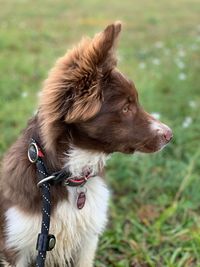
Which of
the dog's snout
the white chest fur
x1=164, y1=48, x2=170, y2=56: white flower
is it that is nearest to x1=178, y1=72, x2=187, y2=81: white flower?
x1=164, y1=48, x2=170, y2=56: white flower

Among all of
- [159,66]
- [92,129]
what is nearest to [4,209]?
[92,129]

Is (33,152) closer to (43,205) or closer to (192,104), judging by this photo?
(43,205)

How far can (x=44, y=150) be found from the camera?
2932 millimetres

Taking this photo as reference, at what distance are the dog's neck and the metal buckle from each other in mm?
198

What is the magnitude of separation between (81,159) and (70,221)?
455 millimetres

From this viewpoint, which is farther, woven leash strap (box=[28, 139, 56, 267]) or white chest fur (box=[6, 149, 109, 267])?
white chest fur (box=[6, 149, 109, 267])

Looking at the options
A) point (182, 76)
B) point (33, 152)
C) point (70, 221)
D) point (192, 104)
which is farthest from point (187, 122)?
point (33, 152)

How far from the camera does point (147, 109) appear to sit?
600cm

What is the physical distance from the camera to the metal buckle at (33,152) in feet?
9.45

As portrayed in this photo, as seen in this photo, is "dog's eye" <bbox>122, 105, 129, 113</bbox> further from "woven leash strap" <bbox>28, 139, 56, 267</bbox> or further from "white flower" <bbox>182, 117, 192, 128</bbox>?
"white flower" <bbox>182, 117, 192, 128</bbox>

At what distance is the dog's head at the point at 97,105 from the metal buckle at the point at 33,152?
8 centimetres

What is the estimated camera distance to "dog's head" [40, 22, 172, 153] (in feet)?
8.46

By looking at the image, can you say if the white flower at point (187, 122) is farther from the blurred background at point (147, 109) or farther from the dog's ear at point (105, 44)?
the dog's ear at point (105, 44)

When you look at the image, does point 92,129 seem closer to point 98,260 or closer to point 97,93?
point 97,93
